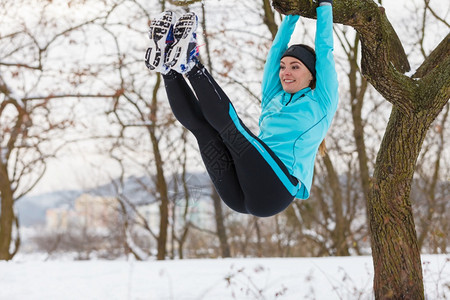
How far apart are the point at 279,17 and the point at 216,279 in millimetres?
5418

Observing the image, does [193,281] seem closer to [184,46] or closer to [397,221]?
[397,221]

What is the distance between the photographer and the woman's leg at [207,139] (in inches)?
77.1

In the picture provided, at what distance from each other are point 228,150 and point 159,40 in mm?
581

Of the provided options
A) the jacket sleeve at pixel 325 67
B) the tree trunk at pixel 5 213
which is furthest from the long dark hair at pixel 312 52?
the tree trunk at pixel 5 213

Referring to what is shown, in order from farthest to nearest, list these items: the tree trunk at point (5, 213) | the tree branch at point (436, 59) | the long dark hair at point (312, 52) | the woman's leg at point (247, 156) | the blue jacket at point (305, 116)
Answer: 1. the tree trunk at point (5, 213)
2. the tree branch at point (436, 59)
3. the long dark hair at point (312, 52)
4. the blue jacket at point (305, 116)
5. the woman's leg at point (247, 156)

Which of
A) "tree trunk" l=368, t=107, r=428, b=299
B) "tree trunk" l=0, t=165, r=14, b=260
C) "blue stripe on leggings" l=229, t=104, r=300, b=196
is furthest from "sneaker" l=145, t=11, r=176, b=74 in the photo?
"tree trunk" l=0, t=165, r=14, b=260

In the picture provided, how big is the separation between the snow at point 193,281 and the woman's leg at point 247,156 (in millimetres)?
960

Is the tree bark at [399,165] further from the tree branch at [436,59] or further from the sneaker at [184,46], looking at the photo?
the sneaker at [184,46]

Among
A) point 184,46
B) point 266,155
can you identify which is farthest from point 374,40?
point 184,46

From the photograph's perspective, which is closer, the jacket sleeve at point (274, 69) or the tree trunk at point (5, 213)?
the jacket sleeve at point (274, 69)

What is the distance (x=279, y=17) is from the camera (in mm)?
7754

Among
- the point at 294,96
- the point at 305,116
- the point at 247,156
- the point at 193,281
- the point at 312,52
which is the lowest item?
the point at 193,281

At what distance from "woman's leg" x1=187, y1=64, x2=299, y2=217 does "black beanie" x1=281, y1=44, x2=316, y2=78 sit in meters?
0.55

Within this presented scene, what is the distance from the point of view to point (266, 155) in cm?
198
